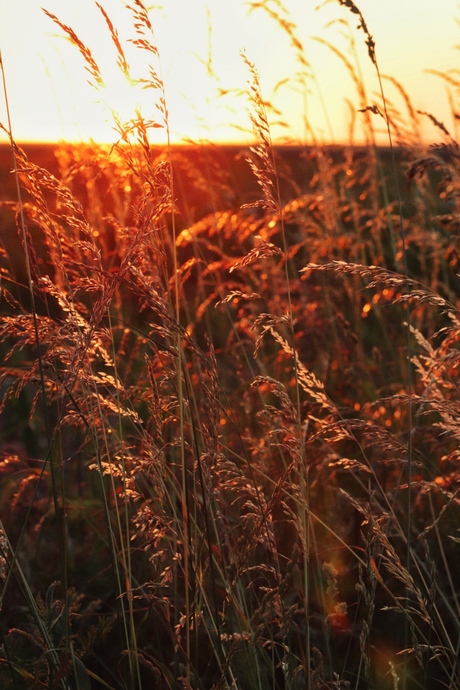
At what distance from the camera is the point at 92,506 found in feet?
7.72

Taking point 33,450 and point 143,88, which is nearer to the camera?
point 143,88

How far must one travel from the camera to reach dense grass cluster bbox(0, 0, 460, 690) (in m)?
1.28

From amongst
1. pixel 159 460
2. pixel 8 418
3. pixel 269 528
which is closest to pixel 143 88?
pixel 159 460

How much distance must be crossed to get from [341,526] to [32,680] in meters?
1.04

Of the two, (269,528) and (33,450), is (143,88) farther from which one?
(33,450)

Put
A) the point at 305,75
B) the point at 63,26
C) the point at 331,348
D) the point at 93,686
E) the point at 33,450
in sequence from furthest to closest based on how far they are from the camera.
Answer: the point at 331,348 < the point at 305,75 < the point at 33,450 < the point at 93,686 < the point at 63,26

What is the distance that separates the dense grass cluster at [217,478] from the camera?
50.2 inches

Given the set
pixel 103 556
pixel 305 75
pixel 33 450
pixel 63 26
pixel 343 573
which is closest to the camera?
pixel 63 26

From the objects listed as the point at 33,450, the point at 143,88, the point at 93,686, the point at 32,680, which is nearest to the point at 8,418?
the point at 33,450

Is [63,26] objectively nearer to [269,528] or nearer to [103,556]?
[269,528]

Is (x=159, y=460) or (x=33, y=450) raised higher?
(x=159, y=460)

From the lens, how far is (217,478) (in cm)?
179

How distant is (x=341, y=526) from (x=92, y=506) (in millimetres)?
741

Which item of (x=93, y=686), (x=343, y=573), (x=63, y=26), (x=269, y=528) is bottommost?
(x=93, y=686)
